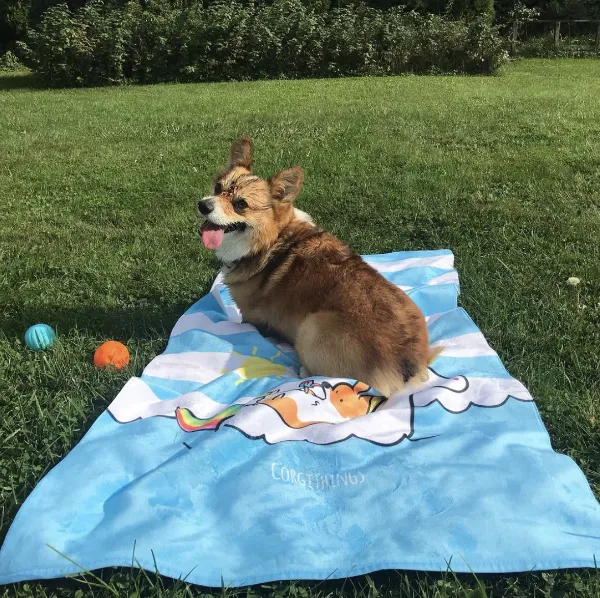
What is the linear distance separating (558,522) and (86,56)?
59.2 feet

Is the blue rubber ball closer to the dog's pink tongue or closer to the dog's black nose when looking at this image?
the dog's pink tongue

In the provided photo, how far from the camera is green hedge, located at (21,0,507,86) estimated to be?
17.0 meters

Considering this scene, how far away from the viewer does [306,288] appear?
3291 mm

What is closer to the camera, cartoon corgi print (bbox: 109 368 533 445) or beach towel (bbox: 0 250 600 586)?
beach towel (bbox: 0 250 600 586)

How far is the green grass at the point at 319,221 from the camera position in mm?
2703

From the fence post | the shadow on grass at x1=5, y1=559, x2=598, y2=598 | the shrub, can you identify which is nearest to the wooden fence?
the fence post

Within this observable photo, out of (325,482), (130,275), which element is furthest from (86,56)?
(325,482)

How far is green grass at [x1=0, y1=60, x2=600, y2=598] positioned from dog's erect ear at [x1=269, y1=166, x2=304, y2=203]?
1.22 m

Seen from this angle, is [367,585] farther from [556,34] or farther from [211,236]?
[556,34]

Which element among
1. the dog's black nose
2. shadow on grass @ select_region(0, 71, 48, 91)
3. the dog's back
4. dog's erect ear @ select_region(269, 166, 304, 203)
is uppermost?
dog's erect ear @ select_region(269, 166, 304, 203)

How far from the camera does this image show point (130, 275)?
15.0 feet

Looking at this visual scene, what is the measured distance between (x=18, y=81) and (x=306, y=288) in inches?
743

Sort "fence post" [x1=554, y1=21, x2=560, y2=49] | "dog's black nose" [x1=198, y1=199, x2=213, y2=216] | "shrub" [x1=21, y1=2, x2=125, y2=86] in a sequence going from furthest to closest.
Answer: "fence post" [x1=554, y1=21, x2=560, y2=49] → "shrub" [x1=21, y1=2, x2=125, y2=86] → "dog's black nose" [x1=198, y1=199, x2=213, y2=216]

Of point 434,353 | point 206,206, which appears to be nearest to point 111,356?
point 206,206
